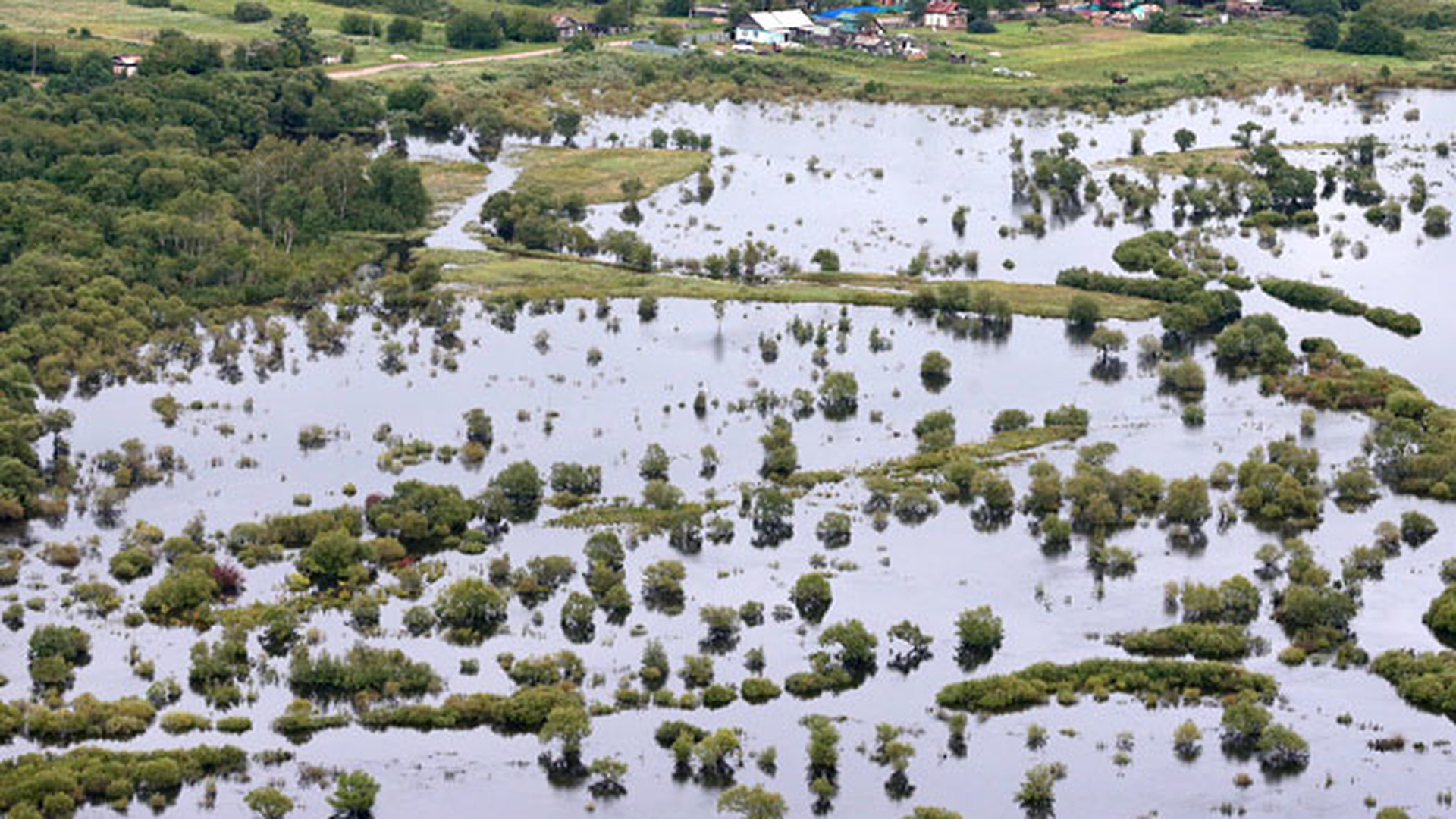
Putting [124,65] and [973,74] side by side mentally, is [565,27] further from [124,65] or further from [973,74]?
[124,65]

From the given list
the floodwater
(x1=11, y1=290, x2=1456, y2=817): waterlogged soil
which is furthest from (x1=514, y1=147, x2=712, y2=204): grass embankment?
(x1=11, y1=290, x2=1456, y2=817): waterlogged soil

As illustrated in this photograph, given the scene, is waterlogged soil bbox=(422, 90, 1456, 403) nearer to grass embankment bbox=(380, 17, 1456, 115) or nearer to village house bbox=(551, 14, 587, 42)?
grass embankment bbox=(380, 17, 1456, 115)

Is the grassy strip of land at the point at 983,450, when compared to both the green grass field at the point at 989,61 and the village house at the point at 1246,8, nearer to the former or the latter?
the green grass field at the point at 989,61

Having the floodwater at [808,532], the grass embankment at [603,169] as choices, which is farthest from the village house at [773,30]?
the floodwater at [808,532]

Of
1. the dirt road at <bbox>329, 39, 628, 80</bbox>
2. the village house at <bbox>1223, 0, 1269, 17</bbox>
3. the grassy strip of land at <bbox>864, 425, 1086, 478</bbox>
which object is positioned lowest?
the grassy strip of land at <bbox>864, 425, 1086, 478</bbox>

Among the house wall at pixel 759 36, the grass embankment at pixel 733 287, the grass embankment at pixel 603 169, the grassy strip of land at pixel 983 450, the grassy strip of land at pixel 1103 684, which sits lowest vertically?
the grassy strip of land at pixel 1103 684

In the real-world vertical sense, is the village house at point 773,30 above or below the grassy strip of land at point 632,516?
above

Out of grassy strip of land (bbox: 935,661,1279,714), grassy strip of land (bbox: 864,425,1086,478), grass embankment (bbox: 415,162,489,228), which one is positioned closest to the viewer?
grassy strip of land (bbox: 935,661,1279,714)
